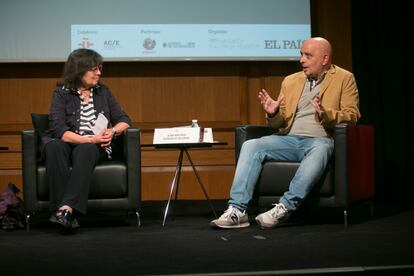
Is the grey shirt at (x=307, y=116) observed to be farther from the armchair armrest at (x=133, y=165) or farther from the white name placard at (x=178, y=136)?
the armchair armrest at (x=133, y=165)

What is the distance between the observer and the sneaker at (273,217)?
3.64 metres

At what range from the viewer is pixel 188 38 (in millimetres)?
5309

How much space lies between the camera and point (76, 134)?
387 centimetres

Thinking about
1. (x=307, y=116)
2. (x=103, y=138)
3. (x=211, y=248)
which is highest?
(x=307, y=116)

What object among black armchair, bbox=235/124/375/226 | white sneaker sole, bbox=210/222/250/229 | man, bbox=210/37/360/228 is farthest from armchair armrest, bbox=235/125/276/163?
white sneaker sole, bbox=210/222/250/229

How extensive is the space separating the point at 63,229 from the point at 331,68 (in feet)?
5.70

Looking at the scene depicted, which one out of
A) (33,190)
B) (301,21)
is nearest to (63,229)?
(33,190)

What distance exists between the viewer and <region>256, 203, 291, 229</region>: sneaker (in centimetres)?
364

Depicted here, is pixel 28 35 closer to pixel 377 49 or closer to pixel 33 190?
pixel 33 190

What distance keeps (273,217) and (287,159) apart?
0.42 m

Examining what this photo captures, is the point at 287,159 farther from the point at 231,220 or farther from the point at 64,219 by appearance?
the point at 64,219

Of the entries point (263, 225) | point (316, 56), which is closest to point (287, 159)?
point (263, 225)

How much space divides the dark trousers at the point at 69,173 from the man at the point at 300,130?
693 mm

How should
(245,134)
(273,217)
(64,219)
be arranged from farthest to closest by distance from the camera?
(245,134), (273,217), (64,219)
